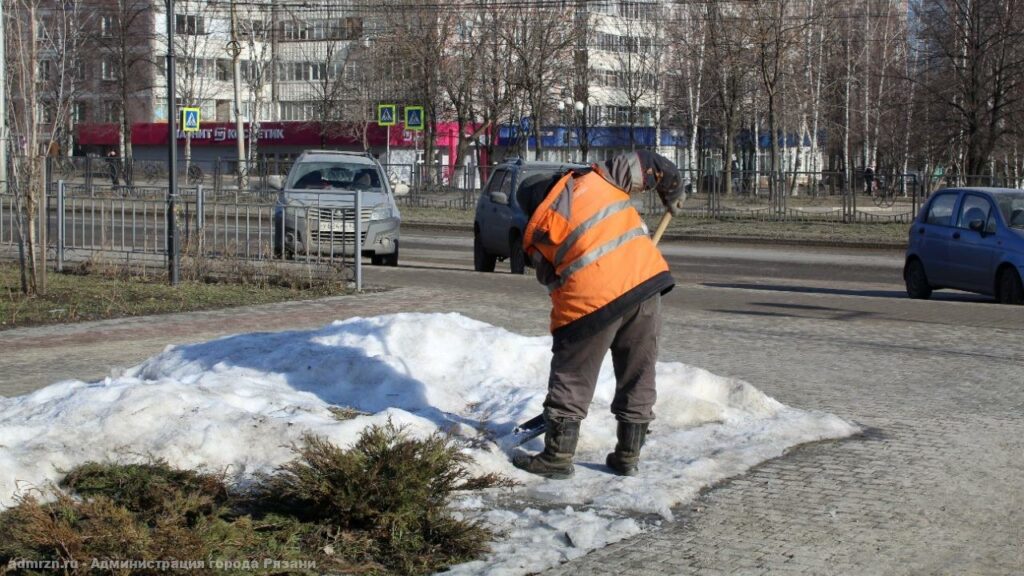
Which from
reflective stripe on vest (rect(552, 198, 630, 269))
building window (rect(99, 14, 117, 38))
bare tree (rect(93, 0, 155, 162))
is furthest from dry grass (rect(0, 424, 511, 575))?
building window (rect(99, 14, 117, 38))

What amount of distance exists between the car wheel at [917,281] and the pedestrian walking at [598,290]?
38.6 ft

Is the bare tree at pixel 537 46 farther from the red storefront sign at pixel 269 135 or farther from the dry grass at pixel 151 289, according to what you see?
the dry grass at pixel 151 289

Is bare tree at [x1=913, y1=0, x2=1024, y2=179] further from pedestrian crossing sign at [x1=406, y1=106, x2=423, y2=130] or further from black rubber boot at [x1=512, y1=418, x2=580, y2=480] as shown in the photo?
black rubber boot at [x1=512, y1=418, x2=580, y2=480]

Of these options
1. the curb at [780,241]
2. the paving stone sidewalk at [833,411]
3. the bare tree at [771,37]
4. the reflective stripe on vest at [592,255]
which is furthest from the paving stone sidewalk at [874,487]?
the bare tree at [771,37]

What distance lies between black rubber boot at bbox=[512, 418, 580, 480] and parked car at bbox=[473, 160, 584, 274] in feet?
41.0

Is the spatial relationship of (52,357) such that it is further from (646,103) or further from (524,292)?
(646,103)

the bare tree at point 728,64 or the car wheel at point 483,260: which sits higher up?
the bare tree at point 728,64

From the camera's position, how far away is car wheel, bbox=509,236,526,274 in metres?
19.1

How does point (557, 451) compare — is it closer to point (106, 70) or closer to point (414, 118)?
point (414, 118)

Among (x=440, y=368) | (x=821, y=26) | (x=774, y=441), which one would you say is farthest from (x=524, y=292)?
(x=821, y=26)

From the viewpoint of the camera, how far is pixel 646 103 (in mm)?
71250

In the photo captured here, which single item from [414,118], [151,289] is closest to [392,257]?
[151,289]

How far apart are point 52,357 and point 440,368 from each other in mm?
4100

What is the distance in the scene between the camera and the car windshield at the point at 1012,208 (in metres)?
16.0
